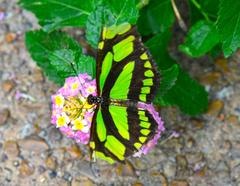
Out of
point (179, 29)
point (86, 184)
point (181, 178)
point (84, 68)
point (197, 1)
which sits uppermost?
point (84, 68)

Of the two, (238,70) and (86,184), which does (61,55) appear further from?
(238,70)

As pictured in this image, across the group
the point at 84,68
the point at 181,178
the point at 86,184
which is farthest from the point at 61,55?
the point at 181,178

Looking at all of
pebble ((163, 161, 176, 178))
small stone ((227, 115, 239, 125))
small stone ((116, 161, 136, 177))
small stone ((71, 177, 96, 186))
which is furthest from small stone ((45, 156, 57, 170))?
small stone ((227, 115, 239, 125))

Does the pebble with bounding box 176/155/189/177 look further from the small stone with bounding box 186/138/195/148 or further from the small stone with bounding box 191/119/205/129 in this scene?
the small stone with bounding box 191/119/205/129

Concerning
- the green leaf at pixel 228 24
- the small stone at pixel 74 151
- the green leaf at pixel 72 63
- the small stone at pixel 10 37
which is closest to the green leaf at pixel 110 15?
the green leaf at pixel 72 63

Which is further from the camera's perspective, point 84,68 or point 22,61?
point 22,61

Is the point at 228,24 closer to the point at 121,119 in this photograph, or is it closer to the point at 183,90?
the point at 183,90
